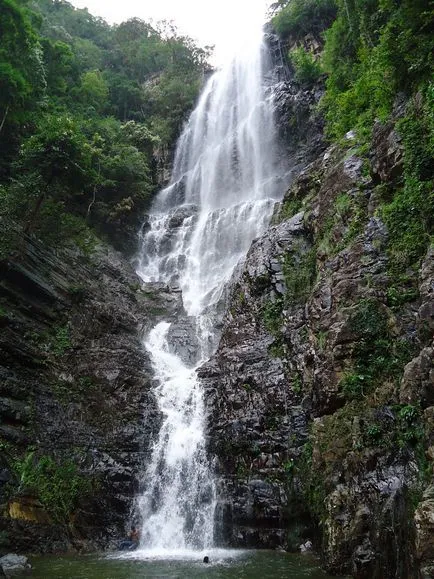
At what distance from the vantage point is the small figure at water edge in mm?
12015

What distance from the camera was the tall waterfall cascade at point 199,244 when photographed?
13250mm

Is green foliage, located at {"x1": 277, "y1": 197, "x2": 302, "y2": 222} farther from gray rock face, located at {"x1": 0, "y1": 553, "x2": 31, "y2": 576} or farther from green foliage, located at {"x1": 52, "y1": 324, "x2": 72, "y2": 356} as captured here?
gray rock face, located at {"x1": 0, "y1": 553, "x2": 31, "y2": 576}

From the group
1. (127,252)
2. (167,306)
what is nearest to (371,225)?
(167,306)

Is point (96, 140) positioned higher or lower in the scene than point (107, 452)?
higher

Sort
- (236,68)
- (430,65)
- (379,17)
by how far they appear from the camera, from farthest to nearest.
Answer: (236,68), (379,17), (430,65)

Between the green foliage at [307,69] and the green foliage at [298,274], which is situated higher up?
the green foliage at [307,69]

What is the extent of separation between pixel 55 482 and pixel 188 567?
4.93m

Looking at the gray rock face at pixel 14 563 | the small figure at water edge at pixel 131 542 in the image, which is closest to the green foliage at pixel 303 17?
the small figure at water edge at pixel 131 542

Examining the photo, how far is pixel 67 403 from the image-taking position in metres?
15.4

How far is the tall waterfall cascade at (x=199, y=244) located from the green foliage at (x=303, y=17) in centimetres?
263

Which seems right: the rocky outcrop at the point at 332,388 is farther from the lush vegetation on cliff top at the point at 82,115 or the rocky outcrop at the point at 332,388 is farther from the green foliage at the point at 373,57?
the lush vegetation on cliff top at the point at 82,115

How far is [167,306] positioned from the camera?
23.1 metres

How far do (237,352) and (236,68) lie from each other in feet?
103

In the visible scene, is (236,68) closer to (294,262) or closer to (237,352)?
(294,262)
